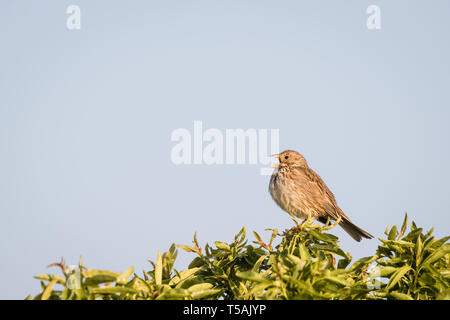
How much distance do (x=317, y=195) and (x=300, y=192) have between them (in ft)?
1.33

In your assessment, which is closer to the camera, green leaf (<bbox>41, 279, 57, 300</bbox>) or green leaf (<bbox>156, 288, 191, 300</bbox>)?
green leaf (<bbox>41, 279, 57, 300</bbox>)

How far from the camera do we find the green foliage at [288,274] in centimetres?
232

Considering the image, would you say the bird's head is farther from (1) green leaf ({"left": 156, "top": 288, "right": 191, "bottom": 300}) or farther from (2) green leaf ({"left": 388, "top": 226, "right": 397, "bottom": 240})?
(1) green leaf ({"left": 156, "top": 288, "right": 191, "bottom": 300})

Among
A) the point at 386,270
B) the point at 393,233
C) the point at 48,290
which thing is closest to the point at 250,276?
the point at 48,290

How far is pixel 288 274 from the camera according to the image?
8.19 feet

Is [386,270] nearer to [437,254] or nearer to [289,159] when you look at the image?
[437,254]

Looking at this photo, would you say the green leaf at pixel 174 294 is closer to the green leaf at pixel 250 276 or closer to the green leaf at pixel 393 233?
the green leaf at pixel 250 276

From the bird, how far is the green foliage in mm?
4396

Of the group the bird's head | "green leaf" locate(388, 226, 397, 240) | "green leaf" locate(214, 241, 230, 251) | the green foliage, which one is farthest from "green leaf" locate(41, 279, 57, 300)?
the bird's head

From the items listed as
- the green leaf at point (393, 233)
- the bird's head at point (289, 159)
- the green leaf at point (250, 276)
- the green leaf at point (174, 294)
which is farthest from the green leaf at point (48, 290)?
the bird's head at point (289, 159)

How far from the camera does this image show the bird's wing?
327 inches
